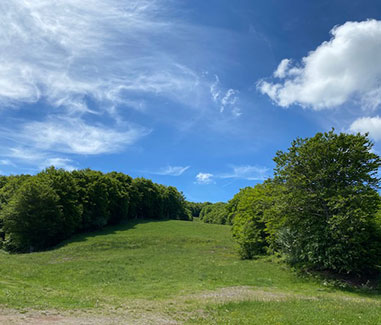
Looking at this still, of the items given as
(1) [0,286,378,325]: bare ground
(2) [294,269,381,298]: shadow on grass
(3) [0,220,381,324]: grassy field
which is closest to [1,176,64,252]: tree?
(3) [0,220,381,324]: grassy field

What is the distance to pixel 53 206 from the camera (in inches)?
2173

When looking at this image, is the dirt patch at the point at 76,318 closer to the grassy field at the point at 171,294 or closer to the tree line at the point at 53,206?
the grassy field at the point at 171,294

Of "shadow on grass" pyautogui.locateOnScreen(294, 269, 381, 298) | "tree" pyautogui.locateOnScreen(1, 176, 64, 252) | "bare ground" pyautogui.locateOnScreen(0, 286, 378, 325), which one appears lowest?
"shadow on grass" pyautogui.locateOnScreen(294, 269, 381, 298)

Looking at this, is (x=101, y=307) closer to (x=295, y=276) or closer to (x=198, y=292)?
(x=198, y=292)

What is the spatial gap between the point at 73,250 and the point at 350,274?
40483mm

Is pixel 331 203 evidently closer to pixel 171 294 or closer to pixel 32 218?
pixel 171 294

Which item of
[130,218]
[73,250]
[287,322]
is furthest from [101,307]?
[130,218]

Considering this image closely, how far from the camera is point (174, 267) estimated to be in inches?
1237

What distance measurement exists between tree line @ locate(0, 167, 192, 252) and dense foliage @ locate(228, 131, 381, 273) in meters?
46.5

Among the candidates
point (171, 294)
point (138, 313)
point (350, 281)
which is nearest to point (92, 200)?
point (171, 294)

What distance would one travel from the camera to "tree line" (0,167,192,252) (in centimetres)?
5244

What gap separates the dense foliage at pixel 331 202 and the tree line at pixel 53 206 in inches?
1829

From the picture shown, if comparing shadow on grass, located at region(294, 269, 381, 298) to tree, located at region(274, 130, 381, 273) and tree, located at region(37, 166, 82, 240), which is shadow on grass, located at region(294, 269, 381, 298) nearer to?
tree, located at region(274, 130, 381, 273)

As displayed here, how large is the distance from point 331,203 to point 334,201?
358 millimetres
